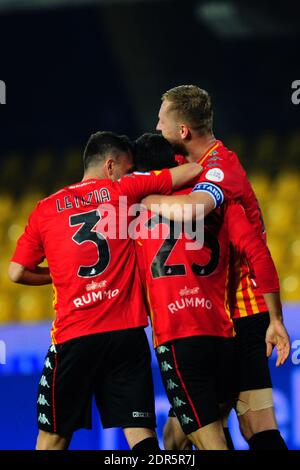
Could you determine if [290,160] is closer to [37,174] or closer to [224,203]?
[37,174]

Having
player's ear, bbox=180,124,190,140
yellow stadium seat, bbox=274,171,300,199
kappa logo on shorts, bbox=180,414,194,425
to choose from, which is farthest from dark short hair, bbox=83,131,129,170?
yellow stadium seat, bbox=274,171,300,199

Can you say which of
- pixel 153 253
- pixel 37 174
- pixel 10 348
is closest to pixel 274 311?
pixel 153 253

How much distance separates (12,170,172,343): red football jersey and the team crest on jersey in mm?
157

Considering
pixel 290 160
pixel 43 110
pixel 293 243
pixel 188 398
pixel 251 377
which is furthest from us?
pixel 43 110

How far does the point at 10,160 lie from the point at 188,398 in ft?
25.1

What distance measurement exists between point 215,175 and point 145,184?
285mm

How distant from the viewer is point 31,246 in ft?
14.2

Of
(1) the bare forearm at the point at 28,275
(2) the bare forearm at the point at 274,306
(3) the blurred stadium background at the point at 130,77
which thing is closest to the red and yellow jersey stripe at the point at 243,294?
(2) the bare forearm at the point at 274,306

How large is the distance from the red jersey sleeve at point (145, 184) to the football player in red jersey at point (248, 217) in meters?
0.04

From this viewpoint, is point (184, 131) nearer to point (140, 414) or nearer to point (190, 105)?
point (190, 105)

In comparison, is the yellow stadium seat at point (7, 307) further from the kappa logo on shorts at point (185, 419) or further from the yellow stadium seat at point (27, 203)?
the kappa logo on shorts at point (185, 419)

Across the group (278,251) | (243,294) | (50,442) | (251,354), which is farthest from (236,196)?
(278,251)

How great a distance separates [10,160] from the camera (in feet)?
37.1
